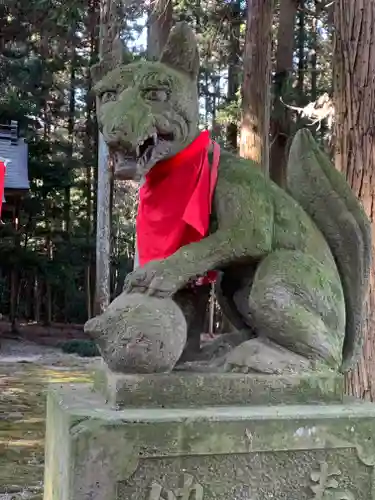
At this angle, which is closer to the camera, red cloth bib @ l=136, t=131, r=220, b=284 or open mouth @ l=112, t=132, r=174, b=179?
open mouth @ l=112, t=132, r=174, b=179

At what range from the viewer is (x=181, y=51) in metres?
1.83

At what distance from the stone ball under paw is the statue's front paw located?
2 centimetres

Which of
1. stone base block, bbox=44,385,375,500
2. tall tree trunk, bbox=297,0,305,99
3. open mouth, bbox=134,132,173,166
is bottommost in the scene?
stone base block, bbox=44,385,375,500

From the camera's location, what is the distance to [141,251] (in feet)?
6.19

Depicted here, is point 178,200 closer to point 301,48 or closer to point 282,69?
point 282,69

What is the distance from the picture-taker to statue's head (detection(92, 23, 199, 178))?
5.46 feet

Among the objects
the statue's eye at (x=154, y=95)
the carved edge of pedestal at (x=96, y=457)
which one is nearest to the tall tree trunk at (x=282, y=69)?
the statue's eye at (x=154, y=95)

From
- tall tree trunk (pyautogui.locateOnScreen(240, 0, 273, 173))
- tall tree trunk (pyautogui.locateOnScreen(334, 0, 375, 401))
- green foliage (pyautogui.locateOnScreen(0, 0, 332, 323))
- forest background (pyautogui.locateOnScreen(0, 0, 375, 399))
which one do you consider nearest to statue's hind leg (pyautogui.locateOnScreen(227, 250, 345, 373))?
tall tree trunk (pyautogui.locateOnScreen(334, 0, 375, 401))

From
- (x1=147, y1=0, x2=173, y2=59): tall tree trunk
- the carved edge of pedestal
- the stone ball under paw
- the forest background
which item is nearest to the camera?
the carved edge of pedestal

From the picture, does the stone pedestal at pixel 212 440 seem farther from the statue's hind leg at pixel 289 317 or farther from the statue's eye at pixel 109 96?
the statue's eye at pixel 109 96

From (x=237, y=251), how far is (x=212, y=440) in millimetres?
487

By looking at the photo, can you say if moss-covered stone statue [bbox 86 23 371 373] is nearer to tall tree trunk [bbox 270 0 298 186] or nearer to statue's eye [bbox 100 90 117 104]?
statue's eye [bbox 100 90 117 104]

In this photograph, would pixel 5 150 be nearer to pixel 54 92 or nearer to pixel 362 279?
pixel 54 92

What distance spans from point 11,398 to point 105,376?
16.6 ft
